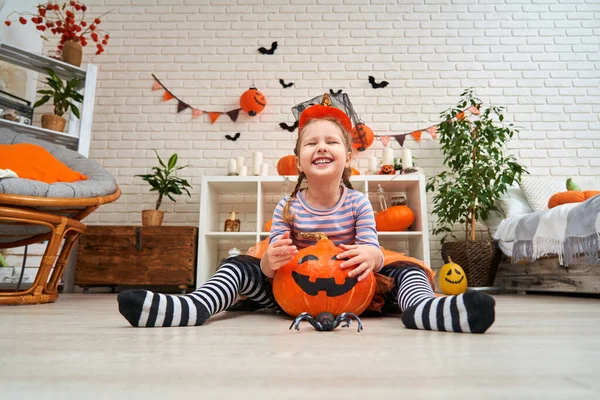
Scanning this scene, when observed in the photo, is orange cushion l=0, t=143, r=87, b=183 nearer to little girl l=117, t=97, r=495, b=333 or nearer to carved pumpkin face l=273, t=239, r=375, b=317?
little girl l=117, t=97, r=495, b=333

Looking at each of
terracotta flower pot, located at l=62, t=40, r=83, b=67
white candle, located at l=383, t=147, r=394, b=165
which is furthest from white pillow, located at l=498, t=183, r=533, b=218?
terracotta flower pot, located at l=62, t=40, r=83, b=67

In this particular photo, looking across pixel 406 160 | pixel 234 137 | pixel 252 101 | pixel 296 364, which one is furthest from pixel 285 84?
pixel 296 364

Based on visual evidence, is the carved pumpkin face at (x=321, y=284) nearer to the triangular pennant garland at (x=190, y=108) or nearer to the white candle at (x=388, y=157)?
the white candle at (x=388, y=157)

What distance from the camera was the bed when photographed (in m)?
2.02

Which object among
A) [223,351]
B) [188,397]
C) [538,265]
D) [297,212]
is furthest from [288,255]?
[538,265]

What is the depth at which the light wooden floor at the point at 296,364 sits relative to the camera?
0.43m

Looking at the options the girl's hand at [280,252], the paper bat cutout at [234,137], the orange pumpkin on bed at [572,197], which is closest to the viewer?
the girl's hand at [280,252]

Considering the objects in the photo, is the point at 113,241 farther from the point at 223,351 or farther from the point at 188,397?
the point at 188,397

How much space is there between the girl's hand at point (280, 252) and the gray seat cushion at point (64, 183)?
1.04 m

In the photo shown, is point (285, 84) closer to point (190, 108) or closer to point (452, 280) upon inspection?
point (190, 108)

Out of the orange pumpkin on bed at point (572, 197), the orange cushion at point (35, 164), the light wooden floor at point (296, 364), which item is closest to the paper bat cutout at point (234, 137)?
the orange cushion at point (35, 164)

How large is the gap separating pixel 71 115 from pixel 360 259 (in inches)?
108

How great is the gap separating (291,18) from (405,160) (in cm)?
174

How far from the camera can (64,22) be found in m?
3.45
